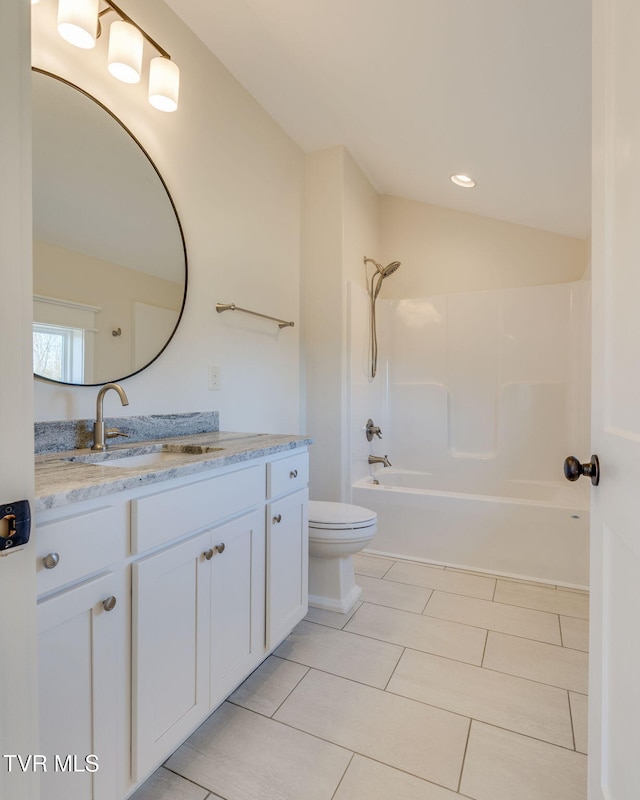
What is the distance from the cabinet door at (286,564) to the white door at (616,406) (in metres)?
1.00

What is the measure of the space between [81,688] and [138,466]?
1.73ft

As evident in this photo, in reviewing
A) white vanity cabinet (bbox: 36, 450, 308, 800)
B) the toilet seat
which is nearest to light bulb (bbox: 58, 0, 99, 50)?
white vanity cabinet (bbox: 36, 450, 308, 800)

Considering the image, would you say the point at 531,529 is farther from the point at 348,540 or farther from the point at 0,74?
the point at 0,74

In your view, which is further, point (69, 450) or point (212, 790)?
point (69, 450)

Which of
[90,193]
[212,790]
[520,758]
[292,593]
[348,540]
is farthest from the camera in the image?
[348,540]

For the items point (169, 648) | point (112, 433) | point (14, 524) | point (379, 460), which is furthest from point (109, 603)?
point (379, 460)

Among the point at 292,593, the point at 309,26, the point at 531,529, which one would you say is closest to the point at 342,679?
the point at 292,593

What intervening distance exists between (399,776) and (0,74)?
1.71 metres

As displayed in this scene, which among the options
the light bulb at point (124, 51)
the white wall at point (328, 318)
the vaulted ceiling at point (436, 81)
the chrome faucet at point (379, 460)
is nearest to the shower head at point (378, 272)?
the white wall at point (328, 318)

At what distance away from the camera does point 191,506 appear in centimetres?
119

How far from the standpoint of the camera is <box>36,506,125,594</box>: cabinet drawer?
32.1 inches

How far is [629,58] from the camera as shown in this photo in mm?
700

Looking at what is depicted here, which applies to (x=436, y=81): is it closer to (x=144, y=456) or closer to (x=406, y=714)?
(x=144, y=456)

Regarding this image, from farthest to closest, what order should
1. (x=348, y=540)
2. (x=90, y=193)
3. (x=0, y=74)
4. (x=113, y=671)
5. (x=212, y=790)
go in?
1. (x=348, y=540)
2. (x=90, y=193)
3. (x=212, y=790)
4. (x=113, y=671)
5. (x=0, y=74)
